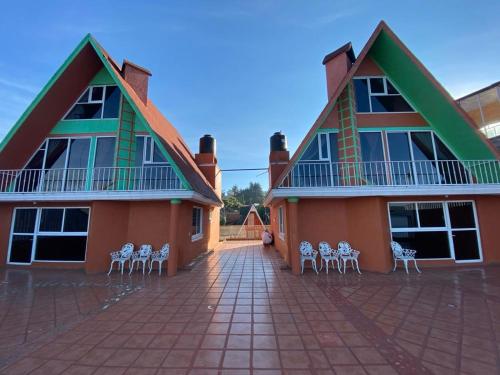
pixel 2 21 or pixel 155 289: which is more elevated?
pixel 2 21

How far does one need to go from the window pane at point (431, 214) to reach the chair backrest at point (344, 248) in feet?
9.49

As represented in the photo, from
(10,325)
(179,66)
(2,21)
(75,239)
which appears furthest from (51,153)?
(10,325)

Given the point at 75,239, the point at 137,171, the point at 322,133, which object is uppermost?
the point at 322,133

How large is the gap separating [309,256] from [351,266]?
71.0 inches

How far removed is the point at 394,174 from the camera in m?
8.33

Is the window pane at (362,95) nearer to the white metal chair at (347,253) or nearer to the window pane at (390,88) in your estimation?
the window pane at (390,88)

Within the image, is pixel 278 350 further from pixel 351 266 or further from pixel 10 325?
pixel 351 266

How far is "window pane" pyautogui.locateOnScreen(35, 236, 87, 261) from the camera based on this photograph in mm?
8516

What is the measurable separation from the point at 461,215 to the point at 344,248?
4765 mm

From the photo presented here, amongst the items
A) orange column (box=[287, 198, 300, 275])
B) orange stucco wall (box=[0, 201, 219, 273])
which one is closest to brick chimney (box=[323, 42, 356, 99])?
orange column (box=[287, 198, 300, 275])

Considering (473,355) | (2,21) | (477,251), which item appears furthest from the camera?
(477,251)

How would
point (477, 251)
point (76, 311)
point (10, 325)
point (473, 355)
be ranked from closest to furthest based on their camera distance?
point (473, 355) → point (10, 325) → point (76, 311) → point (477, 251)

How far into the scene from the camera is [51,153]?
8.91m

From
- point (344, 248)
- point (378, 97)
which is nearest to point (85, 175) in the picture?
point (344, 248)
